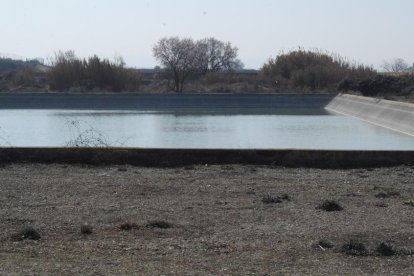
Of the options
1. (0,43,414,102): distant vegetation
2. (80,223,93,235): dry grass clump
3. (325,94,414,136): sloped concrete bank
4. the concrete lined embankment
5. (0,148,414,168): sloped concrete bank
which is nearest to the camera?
(80,223,93,235): dry grass clump

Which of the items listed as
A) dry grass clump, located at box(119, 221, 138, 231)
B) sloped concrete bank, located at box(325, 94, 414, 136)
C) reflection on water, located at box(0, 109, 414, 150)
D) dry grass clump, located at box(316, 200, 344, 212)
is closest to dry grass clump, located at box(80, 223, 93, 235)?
dry grass clump, located at box(119, 221, 138, 231)

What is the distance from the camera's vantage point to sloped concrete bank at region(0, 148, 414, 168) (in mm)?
10492

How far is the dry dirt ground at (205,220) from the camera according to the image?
501 cm

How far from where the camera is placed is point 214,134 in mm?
24875

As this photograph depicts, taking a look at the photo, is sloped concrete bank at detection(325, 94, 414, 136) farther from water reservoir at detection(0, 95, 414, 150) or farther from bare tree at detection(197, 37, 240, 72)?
bare tree at detection(197, 37, 240, 72)

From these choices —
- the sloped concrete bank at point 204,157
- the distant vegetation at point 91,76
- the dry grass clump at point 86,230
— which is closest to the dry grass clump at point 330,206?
the dry grass clump at point 86,230

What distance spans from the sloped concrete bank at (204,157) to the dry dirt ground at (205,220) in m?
0.35

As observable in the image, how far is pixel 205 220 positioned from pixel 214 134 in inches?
718

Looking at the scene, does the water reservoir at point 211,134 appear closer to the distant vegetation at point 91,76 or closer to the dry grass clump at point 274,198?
the dry grass clump at point 274,198

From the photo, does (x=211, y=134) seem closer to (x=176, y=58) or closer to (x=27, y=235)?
(x=27, y=235)

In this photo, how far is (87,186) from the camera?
8.62 metres

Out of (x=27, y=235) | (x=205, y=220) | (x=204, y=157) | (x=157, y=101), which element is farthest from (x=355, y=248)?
(x=157, y=101)

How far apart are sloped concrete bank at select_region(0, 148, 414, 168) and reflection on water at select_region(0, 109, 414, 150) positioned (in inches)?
266

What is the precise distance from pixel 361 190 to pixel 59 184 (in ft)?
11.7
